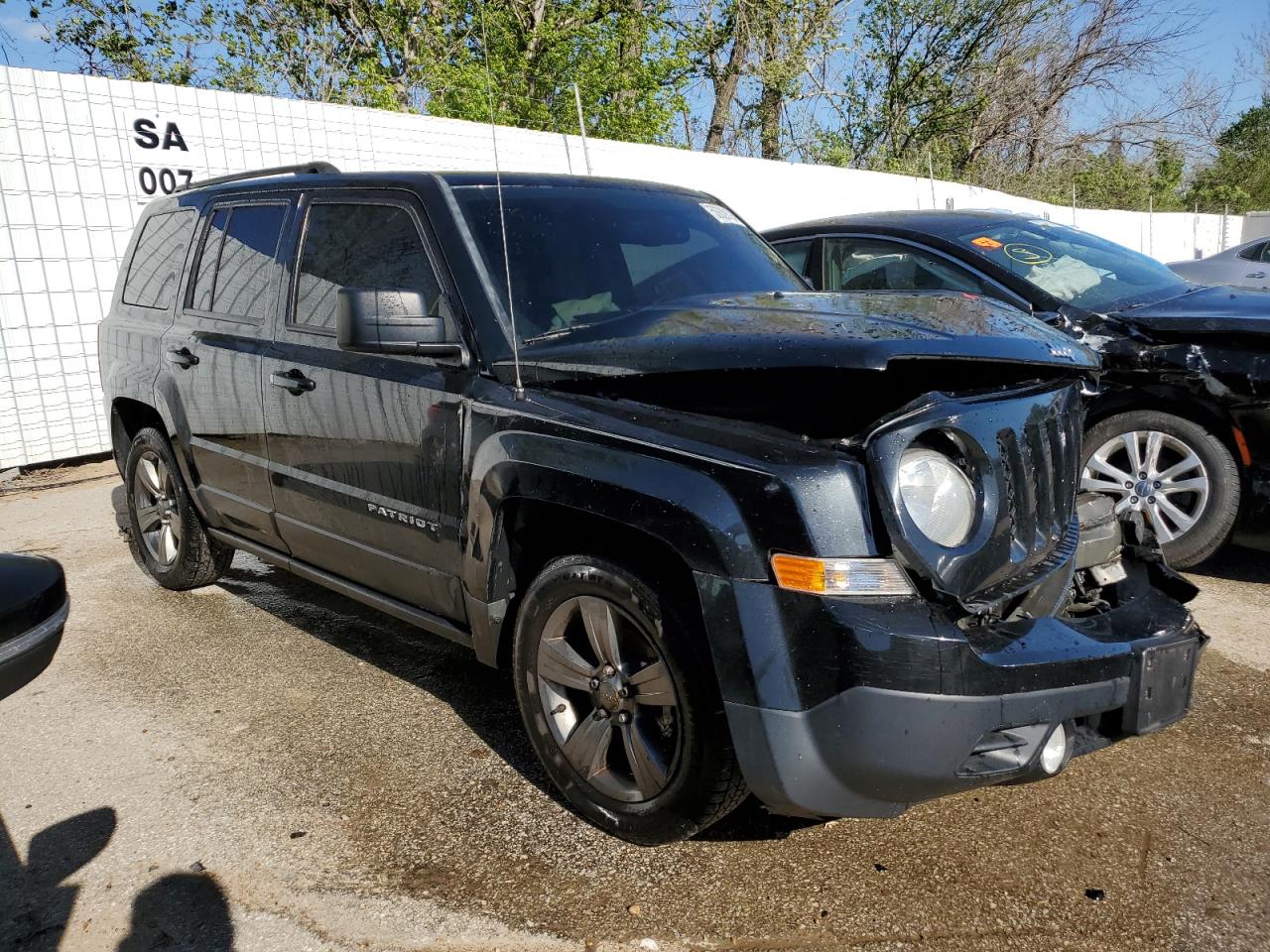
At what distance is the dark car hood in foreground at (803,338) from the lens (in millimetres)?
2297

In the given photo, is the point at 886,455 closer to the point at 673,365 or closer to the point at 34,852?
the point at 673,365

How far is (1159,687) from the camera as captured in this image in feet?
7.77

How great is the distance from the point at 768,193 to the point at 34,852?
1276 centimetres

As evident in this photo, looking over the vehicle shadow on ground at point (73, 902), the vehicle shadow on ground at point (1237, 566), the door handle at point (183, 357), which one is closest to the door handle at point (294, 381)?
the door handle at point (183, 357)

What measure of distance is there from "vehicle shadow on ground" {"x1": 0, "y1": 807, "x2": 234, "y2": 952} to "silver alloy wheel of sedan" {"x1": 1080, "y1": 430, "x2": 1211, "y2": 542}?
3875mm

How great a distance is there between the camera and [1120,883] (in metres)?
2.47

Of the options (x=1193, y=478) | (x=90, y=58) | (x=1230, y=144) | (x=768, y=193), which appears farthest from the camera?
(x=1230, y=144)

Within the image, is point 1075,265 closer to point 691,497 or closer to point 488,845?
point 691,497

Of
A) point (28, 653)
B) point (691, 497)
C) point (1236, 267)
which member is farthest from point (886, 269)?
point (1236, 267)

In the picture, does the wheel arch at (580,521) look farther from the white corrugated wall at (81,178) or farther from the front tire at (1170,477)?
the white corrugated wall at (81,178)

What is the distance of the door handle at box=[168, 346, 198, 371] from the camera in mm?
4211

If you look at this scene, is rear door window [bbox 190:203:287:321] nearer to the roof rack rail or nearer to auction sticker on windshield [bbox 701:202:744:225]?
the roof rack rail

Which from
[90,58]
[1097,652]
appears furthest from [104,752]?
[90,58]

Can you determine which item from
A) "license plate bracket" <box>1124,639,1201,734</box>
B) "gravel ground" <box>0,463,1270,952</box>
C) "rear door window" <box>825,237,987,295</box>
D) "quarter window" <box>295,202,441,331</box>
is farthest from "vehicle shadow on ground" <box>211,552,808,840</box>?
"rear door window" <box>825,237,987,295</box>
